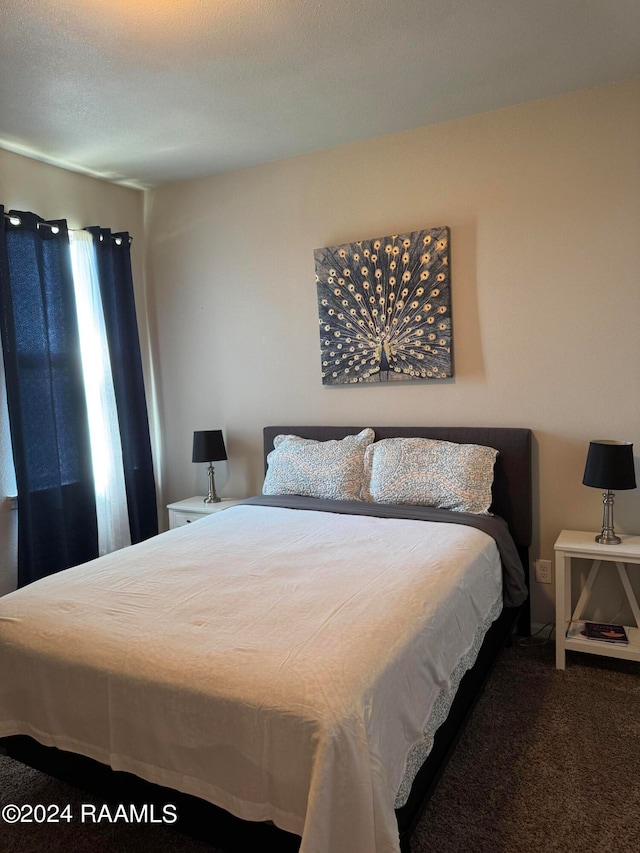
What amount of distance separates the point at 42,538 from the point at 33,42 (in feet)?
7.49

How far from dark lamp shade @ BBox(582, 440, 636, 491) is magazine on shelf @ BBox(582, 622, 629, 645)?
0.67 m

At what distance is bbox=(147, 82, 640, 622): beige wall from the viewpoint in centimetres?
266

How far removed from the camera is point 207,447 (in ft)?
11.6

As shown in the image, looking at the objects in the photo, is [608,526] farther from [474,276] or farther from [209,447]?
[209,447]

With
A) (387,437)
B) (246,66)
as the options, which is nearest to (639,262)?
(387,437)

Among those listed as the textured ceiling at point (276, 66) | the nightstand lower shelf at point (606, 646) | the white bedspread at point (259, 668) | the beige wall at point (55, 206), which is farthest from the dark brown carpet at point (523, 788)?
the textured ceiling at point (276, 66)

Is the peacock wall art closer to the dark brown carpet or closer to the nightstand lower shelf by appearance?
the nightstand lower shelf

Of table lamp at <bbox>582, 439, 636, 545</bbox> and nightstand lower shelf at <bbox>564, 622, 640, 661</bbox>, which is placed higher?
Result: table lamp at <bbox>582, 439, 636, 545</bbox>

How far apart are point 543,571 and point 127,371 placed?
2.69m

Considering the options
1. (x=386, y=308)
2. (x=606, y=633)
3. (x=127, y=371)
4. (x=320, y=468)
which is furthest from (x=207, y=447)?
(x=606, y=633)

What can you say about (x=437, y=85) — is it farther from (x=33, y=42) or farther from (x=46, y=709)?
(x=46, y=709)

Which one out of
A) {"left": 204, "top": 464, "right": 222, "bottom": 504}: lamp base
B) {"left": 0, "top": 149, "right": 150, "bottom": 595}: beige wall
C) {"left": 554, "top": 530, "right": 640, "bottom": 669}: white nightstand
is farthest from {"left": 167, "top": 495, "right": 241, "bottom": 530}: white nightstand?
{"left": 554, "top": 530, "right": 640, "bottom": 669}: white nightstand

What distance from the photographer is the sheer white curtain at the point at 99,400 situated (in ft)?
11.2

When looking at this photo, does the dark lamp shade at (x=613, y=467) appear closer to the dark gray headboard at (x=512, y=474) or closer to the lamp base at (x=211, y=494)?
the dark gray headboard at (x=512, y=474)
